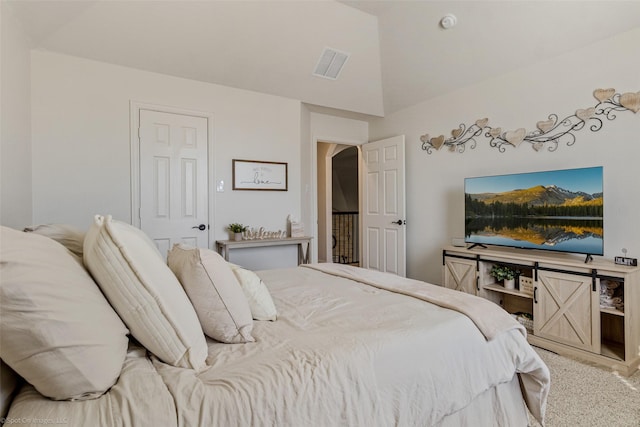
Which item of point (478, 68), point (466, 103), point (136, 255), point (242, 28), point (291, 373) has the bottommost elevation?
point (291, 373)

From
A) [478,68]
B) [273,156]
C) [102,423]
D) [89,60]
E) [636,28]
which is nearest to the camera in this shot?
[102,423]

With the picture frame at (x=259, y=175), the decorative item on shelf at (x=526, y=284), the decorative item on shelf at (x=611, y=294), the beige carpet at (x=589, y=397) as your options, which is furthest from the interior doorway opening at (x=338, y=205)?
the beige carpet at (x=589, y=397)

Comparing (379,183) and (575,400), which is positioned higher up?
(379,183)

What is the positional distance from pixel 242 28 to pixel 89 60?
1444mm

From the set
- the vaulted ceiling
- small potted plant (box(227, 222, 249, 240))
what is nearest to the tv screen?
the vaulted ceiling

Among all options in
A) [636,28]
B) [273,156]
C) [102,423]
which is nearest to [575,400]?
[102,423]

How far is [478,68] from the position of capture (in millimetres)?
3521

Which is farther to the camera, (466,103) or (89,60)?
(466,103)

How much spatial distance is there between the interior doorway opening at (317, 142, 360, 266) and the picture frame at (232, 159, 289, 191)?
183 cm

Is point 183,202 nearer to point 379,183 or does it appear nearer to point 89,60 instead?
point 89,60

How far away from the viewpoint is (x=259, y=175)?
4008 millimetres

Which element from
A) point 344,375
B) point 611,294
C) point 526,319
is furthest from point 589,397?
point 344,375

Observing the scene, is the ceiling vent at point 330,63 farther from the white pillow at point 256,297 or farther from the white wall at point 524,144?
the white pillow at point 256,297

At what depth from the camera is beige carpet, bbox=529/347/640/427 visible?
179 centimetres
